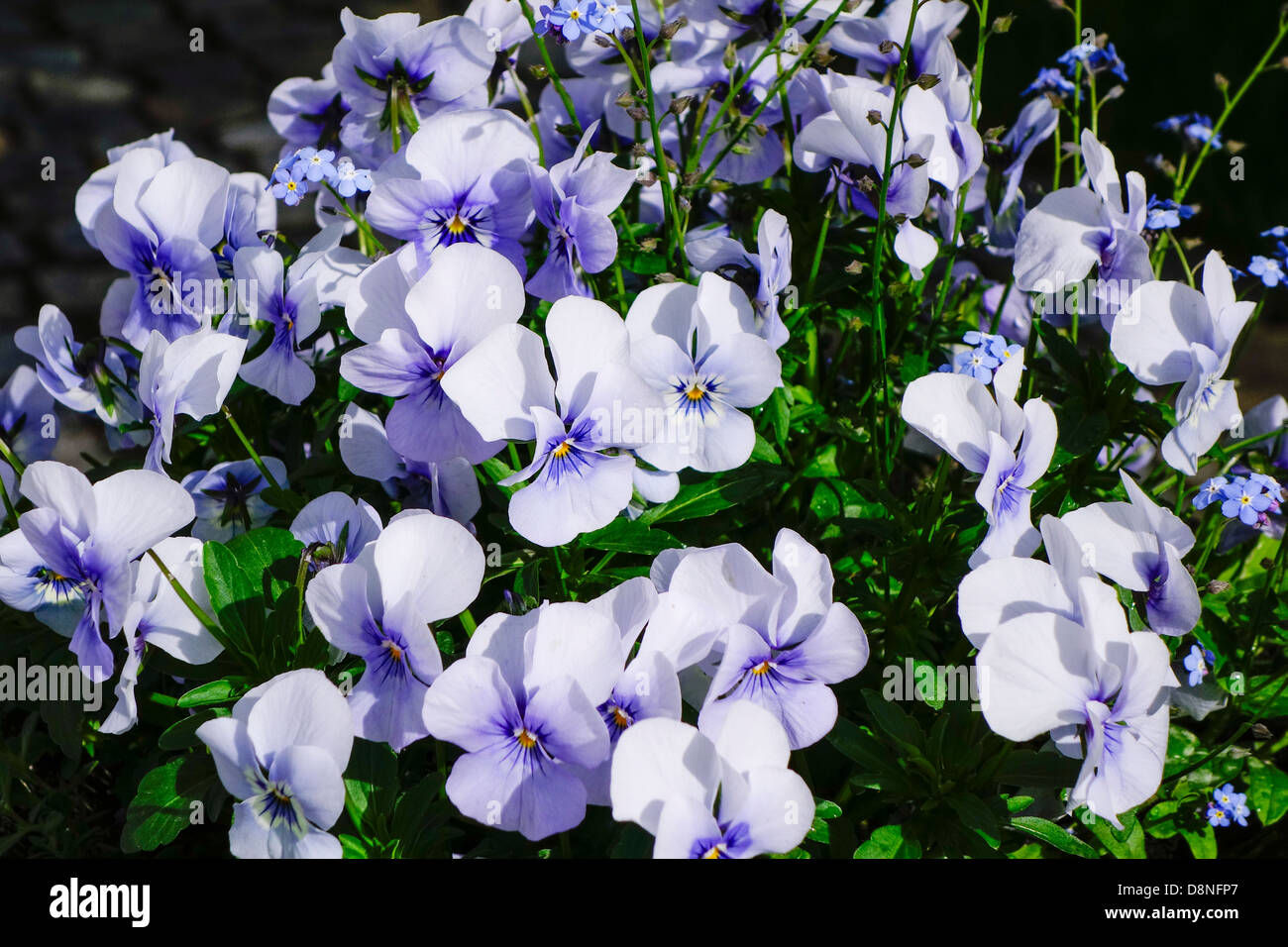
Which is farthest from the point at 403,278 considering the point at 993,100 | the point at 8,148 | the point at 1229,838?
the point at 8,148

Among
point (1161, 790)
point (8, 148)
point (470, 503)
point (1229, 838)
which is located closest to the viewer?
point (470, 503)

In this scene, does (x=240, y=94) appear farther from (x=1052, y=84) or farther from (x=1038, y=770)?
(x=1038, y=770)

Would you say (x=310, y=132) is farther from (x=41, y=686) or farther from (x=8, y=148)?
(x=8, y=148)

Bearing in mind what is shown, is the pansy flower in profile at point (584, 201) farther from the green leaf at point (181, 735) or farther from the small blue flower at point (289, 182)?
the green leaf at point (181, 735)

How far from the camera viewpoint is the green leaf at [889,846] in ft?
3.40

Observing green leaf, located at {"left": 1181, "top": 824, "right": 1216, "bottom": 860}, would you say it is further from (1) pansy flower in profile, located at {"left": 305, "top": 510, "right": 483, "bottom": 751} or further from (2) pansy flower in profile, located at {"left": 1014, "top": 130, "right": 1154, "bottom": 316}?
(1) pansy flower in profile, located at {"left": 305, "top": 510, "right": 483, "bottom": 751}

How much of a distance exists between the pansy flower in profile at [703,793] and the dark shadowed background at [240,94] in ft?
7.27

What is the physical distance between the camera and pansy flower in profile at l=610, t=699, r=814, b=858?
85cm

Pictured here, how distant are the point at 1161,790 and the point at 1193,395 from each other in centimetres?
43

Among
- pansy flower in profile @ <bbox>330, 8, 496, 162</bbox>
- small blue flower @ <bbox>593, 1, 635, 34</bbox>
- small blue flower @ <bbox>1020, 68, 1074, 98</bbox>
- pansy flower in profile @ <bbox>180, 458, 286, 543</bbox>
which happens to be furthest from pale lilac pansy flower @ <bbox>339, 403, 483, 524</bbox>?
small blue flower @ <bbox>1020, 68, 1074, 98</bbox>

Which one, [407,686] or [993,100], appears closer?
[407,686]

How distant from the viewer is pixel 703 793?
2.82 ft

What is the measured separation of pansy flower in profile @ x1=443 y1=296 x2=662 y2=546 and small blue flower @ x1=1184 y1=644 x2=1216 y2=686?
1.86 ft
